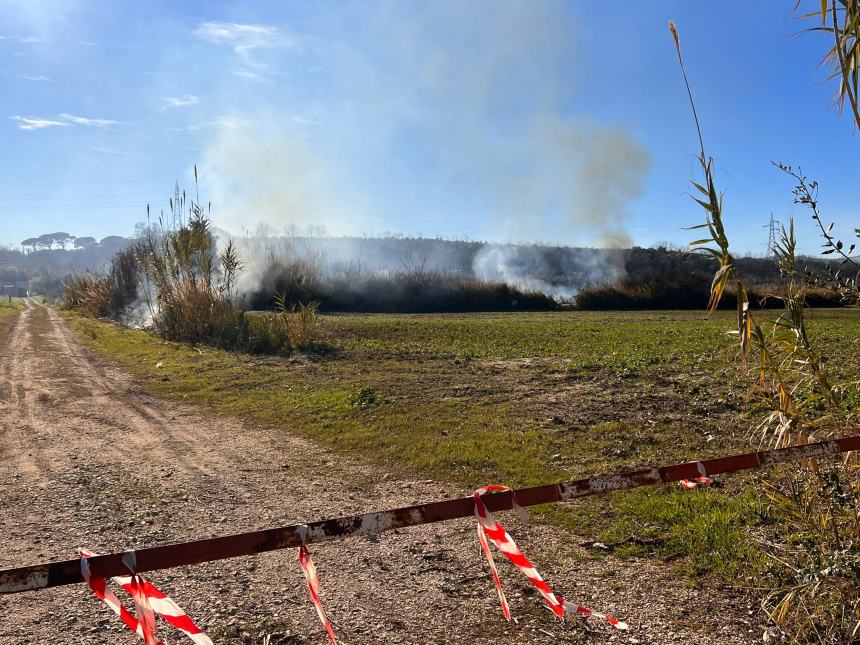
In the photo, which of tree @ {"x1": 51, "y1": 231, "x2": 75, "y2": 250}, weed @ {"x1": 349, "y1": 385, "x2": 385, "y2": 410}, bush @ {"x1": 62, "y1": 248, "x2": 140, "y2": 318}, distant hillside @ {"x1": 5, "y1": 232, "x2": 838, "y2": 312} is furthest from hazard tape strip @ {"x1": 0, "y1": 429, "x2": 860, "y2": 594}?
tree @ {"x1": 51, "y1": 231, "x2": 75, "y2": 250}

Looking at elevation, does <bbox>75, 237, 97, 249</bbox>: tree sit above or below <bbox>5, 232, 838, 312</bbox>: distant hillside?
above

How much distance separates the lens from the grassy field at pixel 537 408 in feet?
14.4

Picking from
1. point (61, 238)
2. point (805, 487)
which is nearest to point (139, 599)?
point (805, 487)

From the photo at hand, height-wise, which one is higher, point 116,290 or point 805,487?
point 116,290

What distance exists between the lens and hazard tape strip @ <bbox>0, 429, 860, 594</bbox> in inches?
73.4

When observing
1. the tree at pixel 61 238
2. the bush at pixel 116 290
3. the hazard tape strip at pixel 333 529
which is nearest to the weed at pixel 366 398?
the hazard tape strip at pixel 333 529

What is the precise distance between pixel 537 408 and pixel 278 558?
4.46 meters

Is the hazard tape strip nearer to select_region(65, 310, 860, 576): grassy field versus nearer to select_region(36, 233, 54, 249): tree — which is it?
select_region(65, 310, 860, 576): grassy field

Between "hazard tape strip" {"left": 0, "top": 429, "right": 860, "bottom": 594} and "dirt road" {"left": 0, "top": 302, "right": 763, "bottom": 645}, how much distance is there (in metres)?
0.91

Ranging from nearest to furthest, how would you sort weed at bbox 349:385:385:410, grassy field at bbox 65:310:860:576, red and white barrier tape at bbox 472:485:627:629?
red and white barrier tape at bbox 472:485:627:629 < grassy field at bbox 65:310:860:576 < weed at bbox 349:385:385:410

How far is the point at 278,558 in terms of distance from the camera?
401 centimetres

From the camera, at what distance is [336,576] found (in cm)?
377

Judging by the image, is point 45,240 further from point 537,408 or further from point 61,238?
point 537,408

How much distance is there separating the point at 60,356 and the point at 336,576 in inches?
494
